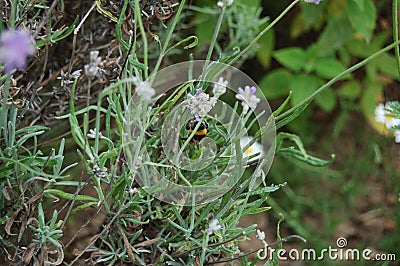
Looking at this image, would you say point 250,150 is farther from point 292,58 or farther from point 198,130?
point 198,130

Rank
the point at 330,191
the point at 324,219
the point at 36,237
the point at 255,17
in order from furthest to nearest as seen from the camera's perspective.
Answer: the point at 330,191 → the point at 324,219 → the point at 255,17 → the point at 36,237

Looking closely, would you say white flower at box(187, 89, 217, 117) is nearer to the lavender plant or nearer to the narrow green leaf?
the lavender plant

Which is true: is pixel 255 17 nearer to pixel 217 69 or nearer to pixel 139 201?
pixel 217 69

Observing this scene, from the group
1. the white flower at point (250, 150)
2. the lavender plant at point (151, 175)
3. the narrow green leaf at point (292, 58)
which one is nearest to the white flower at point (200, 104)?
the lavender plant at point (151, 175)

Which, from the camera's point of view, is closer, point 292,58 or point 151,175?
point 151,175

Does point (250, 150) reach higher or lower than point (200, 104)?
lower

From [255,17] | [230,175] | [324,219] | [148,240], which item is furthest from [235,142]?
[324,219]

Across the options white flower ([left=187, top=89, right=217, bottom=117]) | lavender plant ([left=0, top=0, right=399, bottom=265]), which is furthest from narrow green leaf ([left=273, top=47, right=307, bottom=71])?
white flower ([left=187, top=89, right=217, bottom=117])

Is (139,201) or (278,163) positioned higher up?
(139,201)

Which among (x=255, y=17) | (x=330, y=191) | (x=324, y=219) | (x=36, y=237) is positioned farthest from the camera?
(x=330, y=191)

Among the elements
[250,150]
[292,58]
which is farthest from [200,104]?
[292,58]

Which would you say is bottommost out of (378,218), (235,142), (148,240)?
(378,218)
